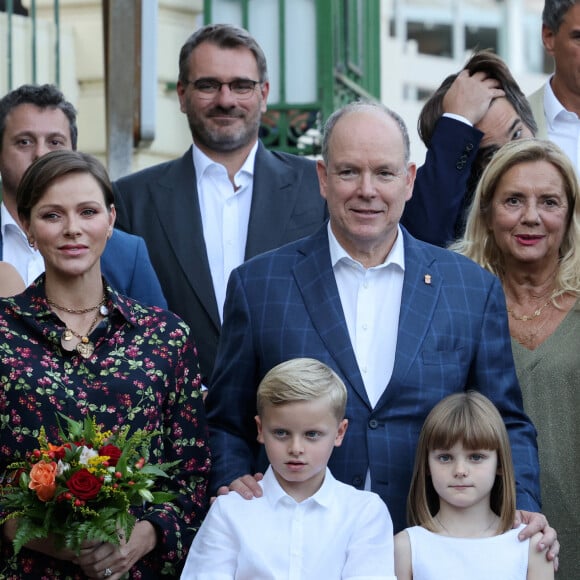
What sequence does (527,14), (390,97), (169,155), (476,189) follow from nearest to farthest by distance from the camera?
(476,189) < (169,155) < (390,97) < (527,14)

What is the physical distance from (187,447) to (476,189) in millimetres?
1551

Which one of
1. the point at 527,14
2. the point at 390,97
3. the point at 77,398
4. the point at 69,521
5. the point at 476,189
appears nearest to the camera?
the point at 69,521

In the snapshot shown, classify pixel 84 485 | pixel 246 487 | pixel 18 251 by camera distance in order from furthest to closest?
1. pixel 18 251
2. pixel 246 487
3. pixel 84 485

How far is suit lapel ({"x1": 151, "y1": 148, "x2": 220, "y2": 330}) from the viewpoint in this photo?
5.91 meters

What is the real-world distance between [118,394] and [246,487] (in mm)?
481

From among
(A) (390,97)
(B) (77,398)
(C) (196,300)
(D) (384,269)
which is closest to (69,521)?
(B) (77,398)

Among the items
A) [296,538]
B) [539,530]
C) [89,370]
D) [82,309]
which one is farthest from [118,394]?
[539,530]

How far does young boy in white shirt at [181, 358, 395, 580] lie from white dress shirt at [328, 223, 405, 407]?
226 millimetres

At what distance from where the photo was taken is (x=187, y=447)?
484cm

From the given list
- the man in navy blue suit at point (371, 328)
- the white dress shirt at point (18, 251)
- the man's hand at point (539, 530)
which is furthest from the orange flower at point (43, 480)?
the white dress shirt at point (18, 251)

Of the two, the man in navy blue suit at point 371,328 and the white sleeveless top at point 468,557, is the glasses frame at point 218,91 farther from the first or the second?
the white sleeveless top at point 468,557

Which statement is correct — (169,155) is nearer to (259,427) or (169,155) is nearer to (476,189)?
(476,189)

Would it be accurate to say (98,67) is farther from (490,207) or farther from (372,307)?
(372,307)

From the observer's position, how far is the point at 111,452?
4441 millimetres
